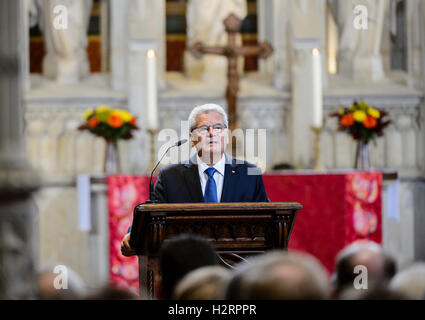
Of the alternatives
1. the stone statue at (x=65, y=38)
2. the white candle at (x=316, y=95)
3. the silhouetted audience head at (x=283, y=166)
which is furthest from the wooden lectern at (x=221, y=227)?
the stone statue at (x=65, y=38)

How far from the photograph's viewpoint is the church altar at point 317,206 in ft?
16.7

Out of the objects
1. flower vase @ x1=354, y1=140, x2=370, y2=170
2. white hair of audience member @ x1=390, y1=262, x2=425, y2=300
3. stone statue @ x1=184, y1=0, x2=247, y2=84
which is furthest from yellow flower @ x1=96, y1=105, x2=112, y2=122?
white hair of audience member @ x1=390, y1=262, x2=425, y2=300

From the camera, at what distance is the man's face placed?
2.86 metres

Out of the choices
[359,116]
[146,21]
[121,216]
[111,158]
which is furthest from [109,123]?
[359,116]

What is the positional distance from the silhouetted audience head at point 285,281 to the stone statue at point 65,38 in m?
5.65

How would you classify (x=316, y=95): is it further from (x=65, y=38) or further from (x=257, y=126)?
(x=65, y=38)

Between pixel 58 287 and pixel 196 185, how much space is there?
1635 mm

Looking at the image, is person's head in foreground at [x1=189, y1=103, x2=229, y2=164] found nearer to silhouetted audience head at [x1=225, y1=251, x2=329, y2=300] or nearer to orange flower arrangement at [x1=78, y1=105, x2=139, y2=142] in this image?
silhouetted audience head at [x1=225, y1=251, x2=329, y2=300]

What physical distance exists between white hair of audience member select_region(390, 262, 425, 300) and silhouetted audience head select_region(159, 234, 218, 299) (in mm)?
485

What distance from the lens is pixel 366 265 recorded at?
133 centimetres

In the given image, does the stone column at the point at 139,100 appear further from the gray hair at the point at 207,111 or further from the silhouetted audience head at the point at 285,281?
the silhouetted audience head at the point at 285,281

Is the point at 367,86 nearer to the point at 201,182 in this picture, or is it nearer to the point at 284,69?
the point at 284,69
